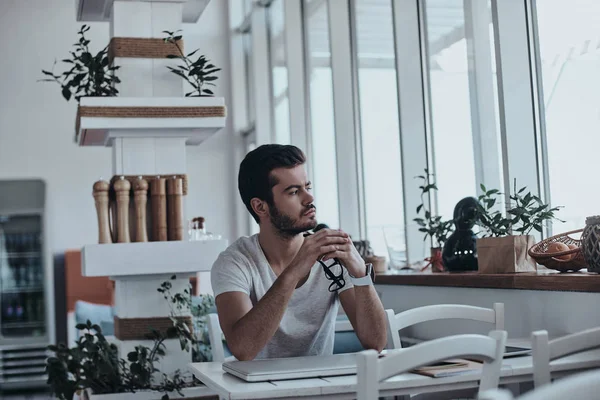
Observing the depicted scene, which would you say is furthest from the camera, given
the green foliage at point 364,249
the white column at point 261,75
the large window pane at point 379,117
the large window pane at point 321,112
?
the white column at point 261,75

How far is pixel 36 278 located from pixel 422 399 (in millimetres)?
6256

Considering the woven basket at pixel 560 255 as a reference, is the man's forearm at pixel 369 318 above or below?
below

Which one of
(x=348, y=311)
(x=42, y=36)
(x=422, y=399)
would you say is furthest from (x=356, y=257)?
(x=42, y=36)

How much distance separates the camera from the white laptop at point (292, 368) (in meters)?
1.91

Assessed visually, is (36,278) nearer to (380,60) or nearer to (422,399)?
(380,60)

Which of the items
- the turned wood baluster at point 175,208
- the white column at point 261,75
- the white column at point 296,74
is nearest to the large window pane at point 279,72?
the white column at point 261,75

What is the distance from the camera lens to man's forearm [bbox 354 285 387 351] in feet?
8.31

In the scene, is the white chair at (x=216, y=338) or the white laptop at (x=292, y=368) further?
the white chair at (x=216, y=338)

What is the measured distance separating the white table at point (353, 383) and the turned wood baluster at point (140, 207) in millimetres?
1509

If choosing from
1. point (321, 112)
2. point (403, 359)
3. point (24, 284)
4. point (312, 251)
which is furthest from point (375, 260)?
point (24, 284)

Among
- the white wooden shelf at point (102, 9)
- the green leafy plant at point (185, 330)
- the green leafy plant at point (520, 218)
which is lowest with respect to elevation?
the green leafy plant at point (185, 330)

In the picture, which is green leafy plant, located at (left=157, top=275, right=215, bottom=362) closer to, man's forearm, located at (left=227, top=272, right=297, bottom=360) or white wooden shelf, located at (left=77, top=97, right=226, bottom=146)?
white wooden shelf, located at (left=77, top=97, right=226, bottom=146)

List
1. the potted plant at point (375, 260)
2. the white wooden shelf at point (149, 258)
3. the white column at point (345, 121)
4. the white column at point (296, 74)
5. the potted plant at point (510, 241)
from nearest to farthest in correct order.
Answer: the potted plant at point (510, 241) < the white wooden shelf at point (149, 258) < the potted plant at point (375, 260) < the white column at point (345, 121) < the white column at point (296, 74)

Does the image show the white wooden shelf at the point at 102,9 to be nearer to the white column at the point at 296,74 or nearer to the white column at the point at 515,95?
the white column at the point at 515,95
